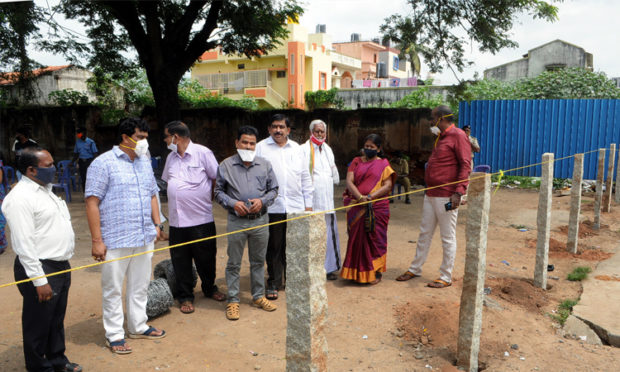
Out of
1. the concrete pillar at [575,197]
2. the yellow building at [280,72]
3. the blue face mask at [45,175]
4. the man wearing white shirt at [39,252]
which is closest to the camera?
the man wearing white shirt at [39,252]

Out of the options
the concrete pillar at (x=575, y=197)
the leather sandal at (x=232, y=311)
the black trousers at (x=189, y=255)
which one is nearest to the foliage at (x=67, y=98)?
the black trousers at (x=189, y=255)

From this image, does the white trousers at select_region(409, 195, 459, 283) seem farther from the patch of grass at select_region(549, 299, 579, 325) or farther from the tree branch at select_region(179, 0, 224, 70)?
the tree branch at select_region(179, 0, 224, 70)

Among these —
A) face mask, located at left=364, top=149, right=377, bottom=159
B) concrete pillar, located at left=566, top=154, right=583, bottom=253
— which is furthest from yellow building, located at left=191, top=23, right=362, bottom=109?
face mask, located at left=364, top=149, right=377, bottom=159

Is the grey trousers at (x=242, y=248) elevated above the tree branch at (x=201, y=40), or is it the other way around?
the tree branch at (x=201, y=40)

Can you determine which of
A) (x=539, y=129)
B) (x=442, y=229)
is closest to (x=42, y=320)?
(x=442, y=229)

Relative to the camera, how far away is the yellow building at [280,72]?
2895 centimetres

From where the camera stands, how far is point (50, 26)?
32.5 feet

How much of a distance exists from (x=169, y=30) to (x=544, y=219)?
27.9 ft

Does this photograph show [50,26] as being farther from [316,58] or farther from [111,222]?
[316,58]

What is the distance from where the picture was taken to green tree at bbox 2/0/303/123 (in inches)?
365

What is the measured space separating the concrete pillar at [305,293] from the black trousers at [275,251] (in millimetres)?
2255

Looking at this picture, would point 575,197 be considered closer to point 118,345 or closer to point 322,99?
point 118,345

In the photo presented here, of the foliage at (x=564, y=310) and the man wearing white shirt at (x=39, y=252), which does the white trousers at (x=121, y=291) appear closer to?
the man wearing white shirt at (x=39, y=252)

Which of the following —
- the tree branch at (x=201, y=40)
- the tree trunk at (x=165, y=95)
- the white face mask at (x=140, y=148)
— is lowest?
the white face mask at (x=140, y=148)
